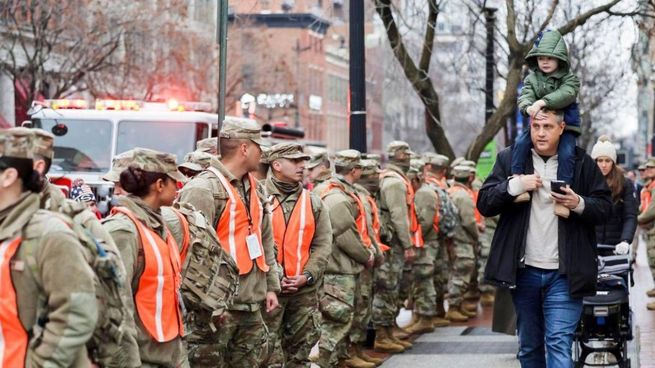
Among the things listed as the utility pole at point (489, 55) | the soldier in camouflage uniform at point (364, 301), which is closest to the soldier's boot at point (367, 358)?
the soldier in camouflage uniform at point (364, 301)

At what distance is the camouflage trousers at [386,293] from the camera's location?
15.0 metres

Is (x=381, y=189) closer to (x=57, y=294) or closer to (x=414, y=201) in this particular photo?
(x=414, y=201)

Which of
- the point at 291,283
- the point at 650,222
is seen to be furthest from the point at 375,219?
the point at 291,283

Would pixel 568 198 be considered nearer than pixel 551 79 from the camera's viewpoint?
Yes

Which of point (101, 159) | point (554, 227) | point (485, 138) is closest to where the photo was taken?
point (554, 227)

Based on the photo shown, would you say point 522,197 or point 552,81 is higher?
point 552,81

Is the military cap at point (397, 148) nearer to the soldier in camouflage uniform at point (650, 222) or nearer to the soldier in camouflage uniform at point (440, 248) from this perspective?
the soldier in camouflage uniform at point (440, 248)

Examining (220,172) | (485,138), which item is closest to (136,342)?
(220,172)

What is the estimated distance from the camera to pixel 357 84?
15422 millimetres

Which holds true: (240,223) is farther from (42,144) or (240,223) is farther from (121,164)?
(42,144)

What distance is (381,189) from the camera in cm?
1531

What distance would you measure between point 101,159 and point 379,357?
18.2ft

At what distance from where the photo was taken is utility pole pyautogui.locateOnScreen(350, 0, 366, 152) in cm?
1521

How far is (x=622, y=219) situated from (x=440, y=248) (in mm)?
4263
